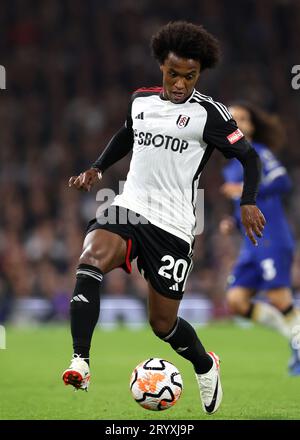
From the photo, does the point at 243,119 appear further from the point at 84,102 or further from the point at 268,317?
the point at 84,102

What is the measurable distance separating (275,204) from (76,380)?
4.07 meters

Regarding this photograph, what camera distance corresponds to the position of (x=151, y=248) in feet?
18.0

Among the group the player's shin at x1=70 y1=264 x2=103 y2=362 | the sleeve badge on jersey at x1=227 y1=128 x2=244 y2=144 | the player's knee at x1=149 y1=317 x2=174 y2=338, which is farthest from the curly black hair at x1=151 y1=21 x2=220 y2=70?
the player's knee at x1=149 y1=317 x2=174 y2=338

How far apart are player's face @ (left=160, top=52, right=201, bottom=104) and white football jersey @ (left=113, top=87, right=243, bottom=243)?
0.35 ft

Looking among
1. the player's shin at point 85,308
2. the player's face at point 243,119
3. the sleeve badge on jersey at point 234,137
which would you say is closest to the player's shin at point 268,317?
the player's face at point 243,119

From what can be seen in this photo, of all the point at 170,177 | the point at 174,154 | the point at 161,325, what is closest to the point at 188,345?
the point at 161,325

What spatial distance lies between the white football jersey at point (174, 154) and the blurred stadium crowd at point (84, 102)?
29.7 ft

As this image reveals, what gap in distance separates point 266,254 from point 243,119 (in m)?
1.21

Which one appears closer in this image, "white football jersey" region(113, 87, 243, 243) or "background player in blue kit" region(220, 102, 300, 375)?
"white football jersey" region(113, 87, 243, 243)

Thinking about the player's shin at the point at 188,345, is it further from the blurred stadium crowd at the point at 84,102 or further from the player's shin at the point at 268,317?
the blurred stadium crowd at the point at 84,102

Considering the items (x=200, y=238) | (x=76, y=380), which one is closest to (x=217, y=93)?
(x=200, y=238)

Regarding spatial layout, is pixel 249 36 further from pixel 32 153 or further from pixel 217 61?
pixel 217 61

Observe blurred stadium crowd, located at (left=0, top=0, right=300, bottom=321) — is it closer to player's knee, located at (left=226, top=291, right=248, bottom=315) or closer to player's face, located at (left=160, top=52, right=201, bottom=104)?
player's knee, located at (left=226, top=291, right=248, bottom=315)

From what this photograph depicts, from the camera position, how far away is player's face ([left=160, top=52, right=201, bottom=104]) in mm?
5434
